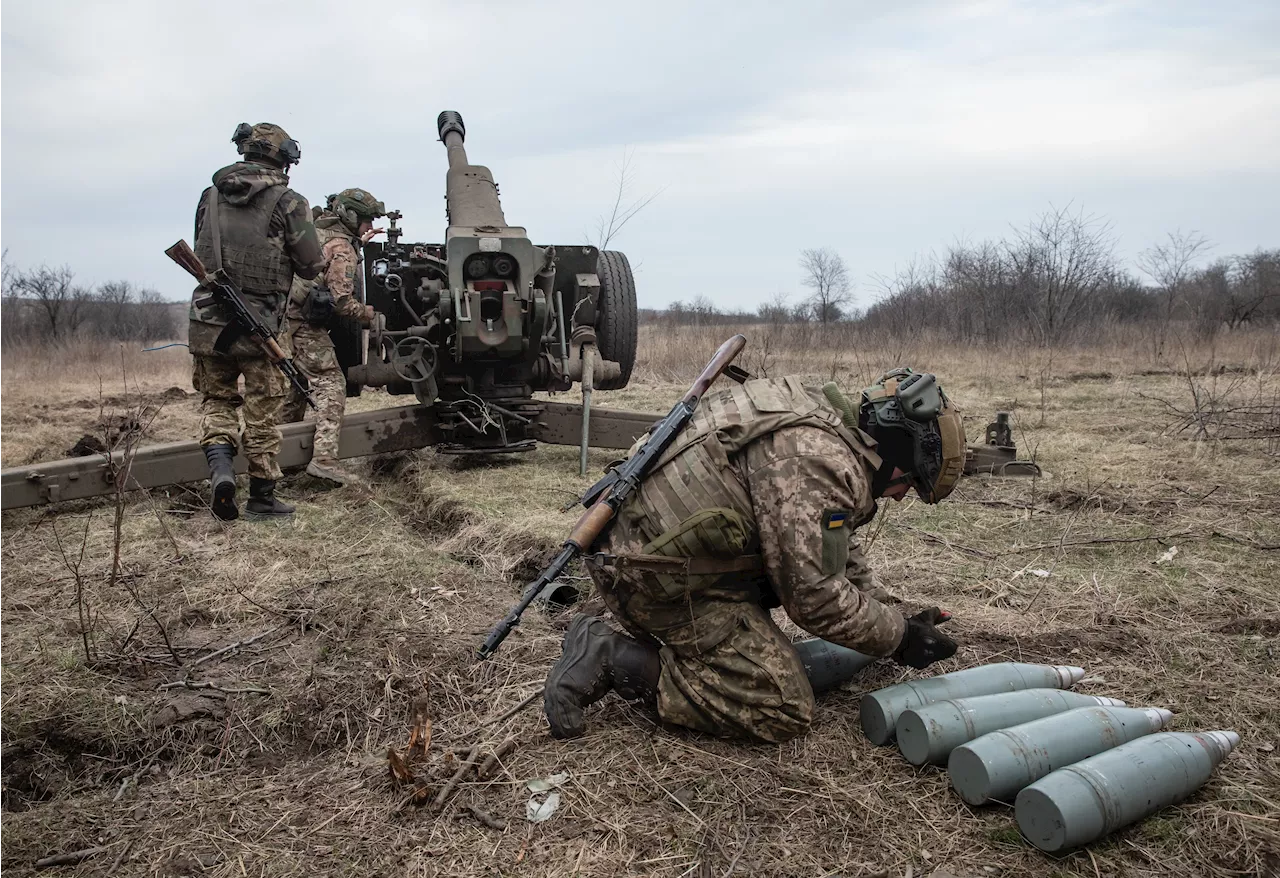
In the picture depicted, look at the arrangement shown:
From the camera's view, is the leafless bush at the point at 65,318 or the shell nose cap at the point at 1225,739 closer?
the shell nose cap at the point at 1225,739

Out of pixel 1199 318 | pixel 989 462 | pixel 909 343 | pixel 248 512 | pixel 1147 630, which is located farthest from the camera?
pixel 1199 318

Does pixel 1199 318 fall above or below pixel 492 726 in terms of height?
above

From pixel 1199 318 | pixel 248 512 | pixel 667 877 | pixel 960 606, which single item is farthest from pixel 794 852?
pixel 1199 318

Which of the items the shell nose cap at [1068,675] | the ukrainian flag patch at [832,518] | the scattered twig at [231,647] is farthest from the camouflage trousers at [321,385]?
the shell nose cap at [1068,675]

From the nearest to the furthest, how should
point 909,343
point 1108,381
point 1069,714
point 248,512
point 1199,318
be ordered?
1. point 1069,714
2. point 248,512
3. point 1108,381
4. point 909,343
5. point 1199,318

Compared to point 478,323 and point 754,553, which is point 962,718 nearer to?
point 754,553

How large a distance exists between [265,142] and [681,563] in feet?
13.4

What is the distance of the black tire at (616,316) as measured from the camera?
7914 mm

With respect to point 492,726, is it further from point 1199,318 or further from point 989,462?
point 1199,318

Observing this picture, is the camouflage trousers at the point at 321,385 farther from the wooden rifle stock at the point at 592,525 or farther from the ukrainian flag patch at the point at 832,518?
the ukrainian flag patch at the point at 832,518

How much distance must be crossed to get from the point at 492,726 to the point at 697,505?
0.97 m

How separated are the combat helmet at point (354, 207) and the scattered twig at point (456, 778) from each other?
16.7 ft

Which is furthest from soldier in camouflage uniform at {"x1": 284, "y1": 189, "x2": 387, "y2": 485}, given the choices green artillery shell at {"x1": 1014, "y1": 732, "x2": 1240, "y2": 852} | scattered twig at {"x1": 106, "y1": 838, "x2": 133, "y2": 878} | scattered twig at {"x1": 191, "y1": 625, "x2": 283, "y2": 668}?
green artillery shell at {"x1": 1014, "y1": 732, "x2": 1240, "y2": 852}

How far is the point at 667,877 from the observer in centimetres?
234
